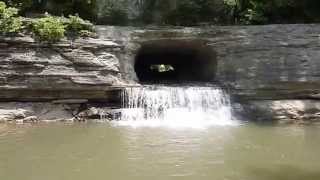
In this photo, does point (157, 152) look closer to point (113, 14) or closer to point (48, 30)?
point (48, 30)

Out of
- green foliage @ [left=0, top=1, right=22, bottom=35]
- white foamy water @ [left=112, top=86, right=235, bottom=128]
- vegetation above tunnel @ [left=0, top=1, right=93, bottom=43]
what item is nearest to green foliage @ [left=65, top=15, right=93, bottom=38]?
vegetation above tunnel @ [left=0, top=1, right=93, bottom=43]

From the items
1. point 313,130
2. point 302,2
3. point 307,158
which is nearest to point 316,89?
point 313,130

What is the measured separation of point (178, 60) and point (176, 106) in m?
8.61

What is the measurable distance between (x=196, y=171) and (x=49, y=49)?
8175mm

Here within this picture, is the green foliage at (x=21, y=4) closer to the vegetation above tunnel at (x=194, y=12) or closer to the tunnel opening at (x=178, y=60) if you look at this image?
the vegetation above tunnel at (x=194, y=12)

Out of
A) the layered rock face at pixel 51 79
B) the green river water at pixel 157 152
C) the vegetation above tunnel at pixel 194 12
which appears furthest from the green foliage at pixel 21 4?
the green river water at pixel 157 152

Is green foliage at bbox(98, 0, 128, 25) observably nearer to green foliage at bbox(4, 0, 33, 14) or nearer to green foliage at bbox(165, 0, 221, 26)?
green foliage at bbox(165, 0, 221, 26)

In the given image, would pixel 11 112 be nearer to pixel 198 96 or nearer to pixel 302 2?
pixel 198 96

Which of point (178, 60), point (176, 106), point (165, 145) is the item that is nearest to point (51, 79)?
point (176, 106)

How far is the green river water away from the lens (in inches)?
314

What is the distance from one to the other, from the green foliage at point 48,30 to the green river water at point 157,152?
9.93 ft

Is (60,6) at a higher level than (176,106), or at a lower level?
higher

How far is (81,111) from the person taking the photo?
1479 centimetres

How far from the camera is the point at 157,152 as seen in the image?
9602 mm
